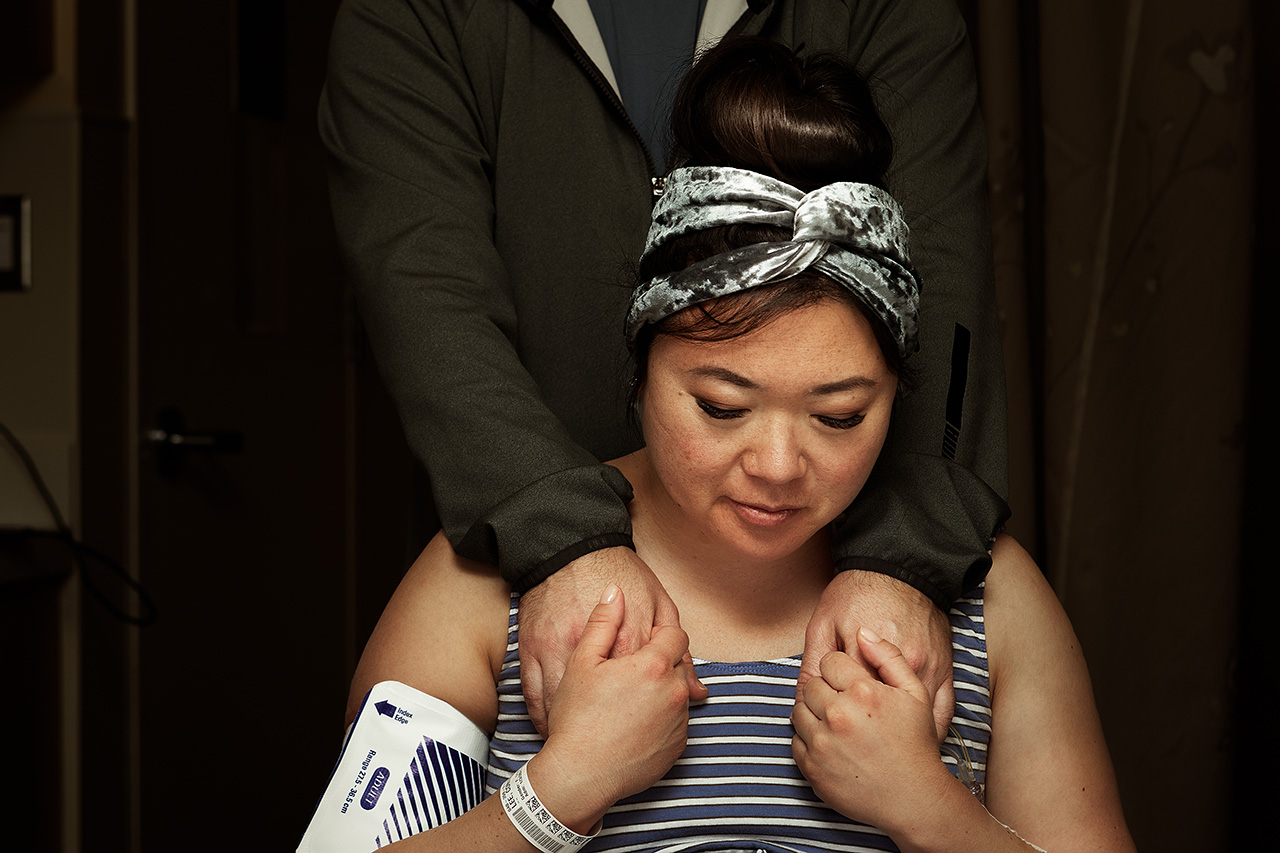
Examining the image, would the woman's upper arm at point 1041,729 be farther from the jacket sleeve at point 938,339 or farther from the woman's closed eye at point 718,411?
the woman's closed eye at point 718,411

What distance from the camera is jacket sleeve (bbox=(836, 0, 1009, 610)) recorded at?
3.87ft

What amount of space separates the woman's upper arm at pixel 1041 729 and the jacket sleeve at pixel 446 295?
0.42 metres

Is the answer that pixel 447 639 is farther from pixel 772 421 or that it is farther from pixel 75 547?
pixel 75 547

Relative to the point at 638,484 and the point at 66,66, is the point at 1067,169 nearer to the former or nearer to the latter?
the point at 638,484

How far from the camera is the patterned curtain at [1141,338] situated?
1723mm

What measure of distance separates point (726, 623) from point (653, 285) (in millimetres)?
367

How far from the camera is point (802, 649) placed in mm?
1243

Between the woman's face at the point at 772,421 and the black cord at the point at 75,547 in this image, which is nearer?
the woman's face at the point at 772,421

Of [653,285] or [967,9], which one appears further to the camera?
[967,9]

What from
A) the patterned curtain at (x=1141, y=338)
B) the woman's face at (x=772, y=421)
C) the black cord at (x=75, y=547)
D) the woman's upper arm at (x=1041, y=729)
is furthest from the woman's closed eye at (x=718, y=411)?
the black cord at (x=75, y=547)

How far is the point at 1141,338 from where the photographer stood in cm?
178

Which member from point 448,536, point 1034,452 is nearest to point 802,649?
point 448,536

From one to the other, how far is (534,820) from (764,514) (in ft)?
1.07

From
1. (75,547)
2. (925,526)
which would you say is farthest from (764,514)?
(75,547)
